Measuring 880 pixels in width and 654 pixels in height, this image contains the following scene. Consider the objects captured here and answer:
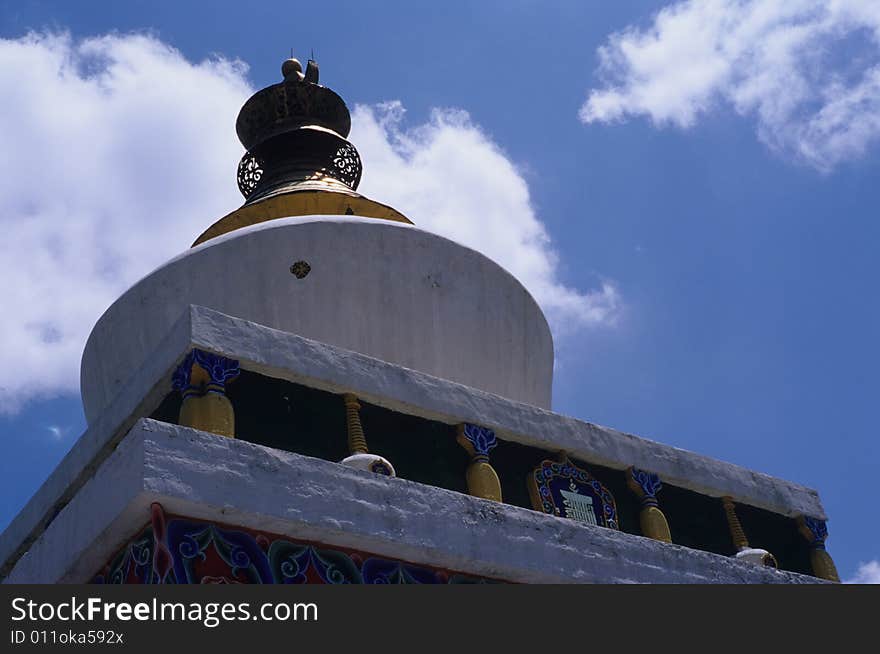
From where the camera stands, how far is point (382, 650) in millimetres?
5375

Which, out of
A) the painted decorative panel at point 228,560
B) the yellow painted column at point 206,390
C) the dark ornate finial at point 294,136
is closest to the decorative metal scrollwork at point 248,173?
the dark ornate finial at point 294,136

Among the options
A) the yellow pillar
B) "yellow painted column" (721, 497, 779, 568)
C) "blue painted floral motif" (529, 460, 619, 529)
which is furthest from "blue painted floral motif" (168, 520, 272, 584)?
"yellow painted column" (721, 497, 779, 568)

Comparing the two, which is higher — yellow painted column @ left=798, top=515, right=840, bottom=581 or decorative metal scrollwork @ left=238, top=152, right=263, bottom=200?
decorative metal scrollwork @ left=238, top=152, right=263, bottom=200

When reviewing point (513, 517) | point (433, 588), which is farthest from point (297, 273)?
point (433, 588)

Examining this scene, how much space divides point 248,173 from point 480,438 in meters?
4.79

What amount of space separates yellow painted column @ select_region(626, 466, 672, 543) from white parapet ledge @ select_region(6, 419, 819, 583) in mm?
601

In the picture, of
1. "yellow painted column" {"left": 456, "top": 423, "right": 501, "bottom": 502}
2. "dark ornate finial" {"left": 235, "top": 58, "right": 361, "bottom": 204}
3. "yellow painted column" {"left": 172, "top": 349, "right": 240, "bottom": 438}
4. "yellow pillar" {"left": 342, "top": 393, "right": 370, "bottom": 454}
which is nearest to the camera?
"yellow painted column" {"left": 172, "top": 349, "right": 240, "bottom": 438}

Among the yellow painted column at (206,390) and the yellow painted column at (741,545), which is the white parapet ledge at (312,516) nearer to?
the yellow painted column at (206,390)

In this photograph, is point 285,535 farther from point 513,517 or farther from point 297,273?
point 297,273

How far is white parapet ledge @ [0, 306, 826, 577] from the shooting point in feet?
22.3

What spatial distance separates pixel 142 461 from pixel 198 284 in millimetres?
2727

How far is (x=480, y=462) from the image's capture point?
7246 mm

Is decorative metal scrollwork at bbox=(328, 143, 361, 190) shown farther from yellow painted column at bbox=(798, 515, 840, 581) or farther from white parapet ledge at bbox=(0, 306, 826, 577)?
yellow painted column at bbox=(798, 515, 840, 581)

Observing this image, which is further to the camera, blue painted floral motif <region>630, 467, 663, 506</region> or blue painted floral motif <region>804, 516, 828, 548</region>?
blue painted floral motif <region>804, 516, 828, 548</region>
